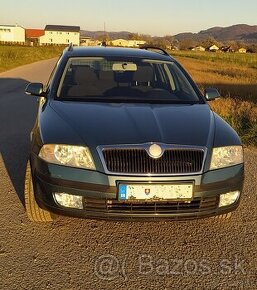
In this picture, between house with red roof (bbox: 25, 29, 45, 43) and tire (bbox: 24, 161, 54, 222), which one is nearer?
tire (bbox: 24, 161, 54, 222)

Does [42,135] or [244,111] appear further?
[244,111]

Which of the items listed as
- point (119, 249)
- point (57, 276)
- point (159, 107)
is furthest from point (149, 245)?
point (159, 107)

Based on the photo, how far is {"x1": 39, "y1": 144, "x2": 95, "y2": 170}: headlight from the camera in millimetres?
3211

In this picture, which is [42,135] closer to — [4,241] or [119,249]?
[4,241]

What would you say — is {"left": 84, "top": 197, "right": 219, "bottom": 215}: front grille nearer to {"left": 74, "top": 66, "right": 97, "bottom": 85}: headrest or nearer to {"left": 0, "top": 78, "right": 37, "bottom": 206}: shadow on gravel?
{"left": 0, "top": 78, "right": 37, "bottom": 206}: shadow on gravel

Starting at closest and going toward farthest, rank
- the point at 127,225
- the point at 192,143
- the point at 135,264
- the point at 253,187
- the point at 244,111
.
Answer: the point at 135,264 → the point at 192,143 → the point at 127,225 → the point at 253,187 → the point at 244,111

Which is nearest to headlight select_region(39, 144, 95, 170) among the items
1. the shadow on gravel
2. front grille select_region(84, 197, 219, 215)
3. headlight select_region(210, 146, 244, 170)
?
front grille select_region(84, 197, 219, 215)

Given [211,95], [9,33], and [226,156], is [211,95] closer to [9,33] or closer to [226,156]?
[226,156]

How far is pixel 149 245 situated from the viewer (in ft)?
11.2

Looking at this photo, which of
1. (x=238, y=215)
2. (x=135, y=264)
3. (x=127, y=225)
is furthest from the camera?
(x=238, y=215)

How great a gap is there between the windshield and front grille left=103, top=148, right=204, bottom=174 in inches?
48.1

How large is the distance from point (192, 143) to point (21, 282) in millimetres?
1665

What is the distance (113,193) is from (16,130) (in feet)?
15.3

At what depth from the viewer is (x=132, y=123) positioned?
3570 millimetres
